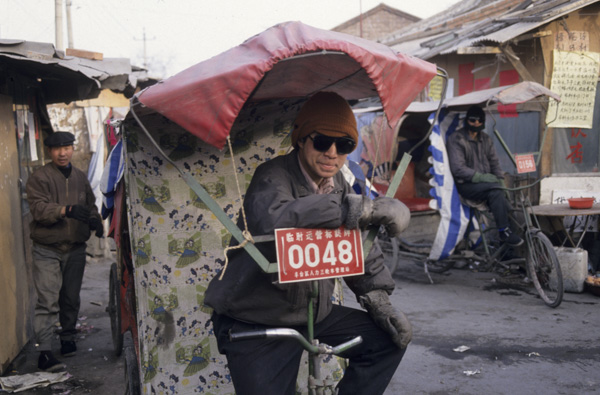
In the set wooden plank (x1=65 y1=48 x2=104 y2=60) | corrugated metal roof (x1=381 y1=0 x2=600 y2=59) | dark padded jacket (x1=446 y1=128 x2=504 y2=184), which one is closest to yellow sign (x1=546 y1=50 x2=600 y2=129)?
corrugated metal roof (x1=381 y1=0 x2=600 y2=59)

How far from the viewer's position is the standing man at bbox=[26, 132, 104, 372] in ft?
16.7

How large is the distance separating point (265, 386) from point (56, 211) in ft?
11.1

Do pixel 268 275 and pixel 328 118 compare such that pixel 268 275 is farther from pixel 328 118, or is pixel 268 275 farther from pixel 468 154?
pixel 468 154

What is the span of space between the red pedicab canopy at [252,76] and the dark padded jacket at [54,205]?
3.11 m

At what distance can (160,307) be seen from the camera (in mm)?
3584

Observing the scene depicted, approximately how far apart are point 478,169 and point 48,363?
538 centimetres

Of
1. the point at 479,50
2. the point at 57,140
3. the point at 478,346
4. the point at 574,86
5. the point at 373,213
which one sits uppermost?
the point at 479,50

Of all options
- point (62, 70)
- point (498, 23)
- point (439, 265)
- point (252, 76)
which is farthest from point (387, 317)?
point (498, 23)

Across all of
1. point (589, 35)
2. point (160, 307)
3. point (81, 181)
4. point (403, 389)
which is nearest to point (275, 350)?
point (160, 307)

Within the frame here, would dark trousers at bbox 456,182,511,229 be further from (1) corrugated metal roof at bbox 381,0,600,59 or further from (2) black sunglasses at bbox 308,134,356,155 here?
(2) black sunglasses at bbox 308,134,356,155

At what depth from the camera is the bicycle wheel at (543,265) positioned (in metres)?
6.35

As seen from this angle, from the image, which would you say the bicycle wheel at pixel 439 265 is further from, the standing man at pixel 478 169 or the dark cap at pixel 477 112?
the dark cap at pixel 477 112

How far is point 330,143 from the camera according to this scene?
2605 mm

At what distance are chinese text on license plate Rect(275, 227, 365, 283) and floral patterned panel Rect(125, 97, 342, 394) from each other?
137cm
